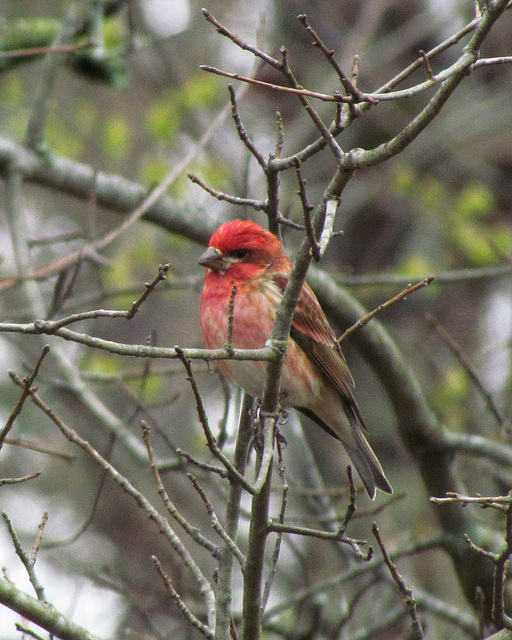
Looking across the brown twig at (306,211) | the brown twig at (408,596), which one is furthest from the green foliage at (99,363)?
the brown twig at (306,211)

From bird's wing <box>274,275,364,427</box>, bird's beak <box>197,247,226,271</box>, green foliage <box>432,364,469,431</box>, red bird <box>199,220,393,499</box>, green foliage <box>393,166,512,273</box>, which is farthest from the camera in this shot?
green foliage <box>393,166,512,273</box>

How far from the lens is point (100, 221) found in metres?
12.5

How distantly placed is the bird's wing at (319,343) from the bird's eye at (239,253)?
243 mm

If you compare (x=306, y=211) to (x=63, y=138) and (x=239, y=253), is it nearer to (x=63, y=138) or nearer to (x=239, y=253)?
(x=239, y=253)

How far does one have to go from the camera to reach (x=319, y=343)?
5.06 metres

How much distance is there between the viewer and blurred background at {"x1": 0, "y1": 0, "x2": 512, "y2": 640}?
8797 millimetres

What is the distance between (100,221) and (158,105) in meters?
2.47

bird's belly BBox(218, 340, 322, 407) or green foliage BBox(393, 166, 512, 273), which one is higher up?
green foliage BBox(393, 166, 512, 273)

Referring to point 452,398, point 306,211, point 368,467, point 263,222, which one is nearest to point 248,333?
point 368,467

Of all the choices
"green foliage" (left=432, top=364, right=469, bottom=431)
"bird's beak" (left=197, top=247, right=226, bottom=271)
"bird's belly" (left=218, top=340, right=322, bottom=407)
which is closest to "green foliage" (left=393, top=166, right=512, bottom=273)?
"green foliage" (left=432, top=364, right=469, bottom=431)

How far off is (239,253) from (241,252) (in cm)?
1

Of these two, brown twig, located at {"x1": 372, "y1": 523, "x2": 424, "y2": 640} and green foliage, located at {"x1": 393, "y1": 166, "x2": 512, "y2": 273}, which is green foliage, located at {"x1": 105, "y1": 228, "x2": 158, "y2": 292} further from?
brown twig, located at {"x1": 372, "y1": 523, "x2": 424, "y2": 640}

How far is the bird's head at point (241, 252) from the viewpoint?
15.9ft

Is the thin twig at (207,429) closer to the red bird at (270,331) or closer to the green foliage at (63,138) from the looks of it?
the red bird at (270,331)
